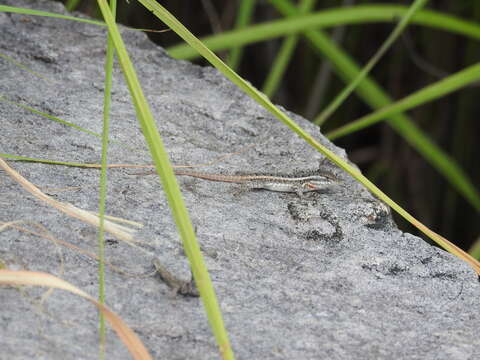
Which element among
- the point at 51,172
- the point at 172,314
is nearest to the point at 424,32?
the point at 51,172

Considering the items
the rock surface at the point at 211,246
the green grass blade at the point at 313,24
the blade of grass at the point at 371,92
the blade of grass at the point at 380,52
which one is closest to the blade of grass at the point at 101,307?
the rock surface at the point at 211,246

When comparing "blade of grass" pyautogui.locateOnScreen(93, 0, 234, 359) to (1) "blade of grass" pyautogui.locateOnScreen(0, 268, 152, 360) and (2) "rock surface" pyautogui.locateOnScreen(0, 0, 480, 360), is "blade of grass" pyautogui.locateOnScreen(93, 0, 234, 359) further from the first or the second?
(2) "rock surface" pyautogui.locateOnScreen(0, 0, 480, 360)

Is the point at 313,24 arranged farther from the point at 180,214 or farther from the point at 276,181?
the point at 180,214

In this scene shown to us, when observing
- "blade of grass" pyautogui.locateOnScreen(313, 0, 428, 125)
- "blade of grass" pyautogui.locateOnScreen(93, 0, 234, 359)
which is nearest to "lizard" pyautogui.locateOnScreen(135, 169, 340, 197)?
"blade of grass" pyautogui.locateOnScreen(313, 0, 428, 125)

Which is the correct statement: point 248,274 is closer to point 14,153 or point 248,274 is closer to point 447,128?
point 14,153

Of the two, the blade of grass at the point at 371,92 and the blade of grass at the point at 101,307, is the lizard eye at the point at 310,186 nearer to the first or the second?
the blade of grass at the point at 371,92

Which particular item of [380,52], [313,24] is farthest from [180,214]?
[313,24]
